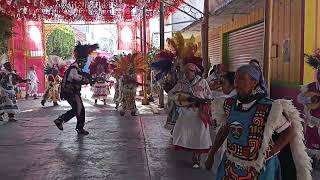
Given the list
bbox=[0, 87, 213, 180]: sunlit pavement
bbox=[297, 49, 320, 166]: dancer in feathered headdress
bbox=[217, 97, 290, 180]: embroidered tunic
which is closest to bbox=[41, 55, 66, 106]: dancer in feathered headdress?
bbox=[0, 87, 213, 180]: sunlit pavement

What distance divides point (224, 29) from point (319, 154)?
1070 centimetres

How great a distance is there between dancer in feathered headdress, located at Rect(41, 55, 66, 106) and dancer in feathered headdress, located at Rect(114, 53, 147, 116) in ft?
17.0

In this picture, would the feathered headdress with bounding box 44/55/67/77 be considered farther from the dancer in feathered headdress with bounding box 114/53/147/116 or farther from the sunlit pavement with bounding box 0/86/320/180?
the sunlit pavement with bounding box 0/86/320/180

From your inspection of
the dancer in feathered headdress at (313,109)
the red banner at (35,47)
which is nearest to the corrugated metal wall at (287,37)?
the dancer in feathered headdress at (313,109)

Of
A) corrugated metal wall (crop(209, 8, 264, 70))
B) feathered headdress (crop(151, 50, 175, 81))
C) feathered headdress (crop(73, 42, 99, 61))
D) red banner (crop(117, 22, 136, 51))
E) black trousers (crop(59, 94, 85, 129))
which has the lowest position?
black trousers (crop(59, 94, 85, 129))

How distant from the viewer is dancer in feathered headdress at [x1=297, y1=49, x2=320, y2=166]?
23.1ft

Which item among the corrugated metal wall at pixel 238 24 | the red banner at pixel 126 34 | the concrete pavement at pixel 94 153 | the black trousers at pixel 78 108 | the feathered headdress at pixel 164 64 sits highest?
the red banner at pixel 126 34

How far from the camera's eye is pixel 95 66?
59.3 ft

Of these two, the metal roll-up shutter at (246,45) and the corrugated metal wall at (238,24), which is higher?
the corrugated metal wall at (238,24)

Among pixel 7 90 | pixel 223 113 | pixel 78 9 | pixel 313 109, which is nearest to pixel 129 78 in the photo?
pixel 7 90

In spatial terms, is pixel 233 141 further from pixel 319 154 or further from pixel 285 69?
pixel 285 69

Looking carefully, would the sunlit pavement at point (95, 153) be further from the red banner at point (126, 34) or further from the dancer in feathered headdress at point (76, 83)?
the red banner at point (126, 34)

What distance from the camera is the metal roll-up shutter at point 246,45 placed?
1251 centimetres

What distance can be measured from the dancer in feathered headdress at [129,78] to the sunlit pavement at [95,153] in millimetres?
1152
